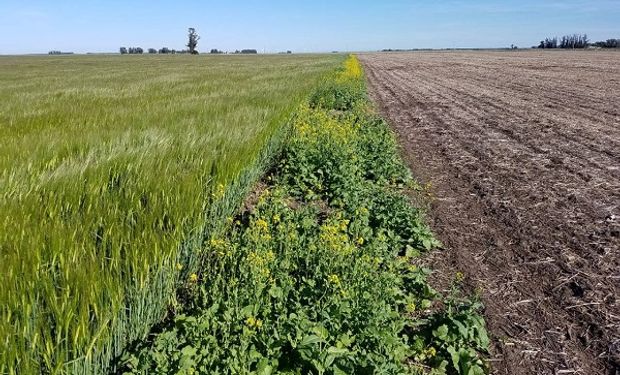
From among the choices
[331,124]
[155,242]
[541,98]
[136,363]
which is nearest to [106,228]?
[155,242]

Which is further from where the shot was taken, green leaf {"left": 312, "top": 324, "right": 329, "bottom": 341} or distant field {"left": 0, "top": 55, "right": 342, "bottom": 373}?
green leaf {"left": 312, "top": 324, "right": 329, "bottom": 341}

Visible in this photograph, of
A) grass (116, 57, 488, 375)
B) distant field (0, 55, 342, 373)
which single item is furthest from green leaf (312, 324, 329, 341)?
distant field (0, 55, 342, 373)

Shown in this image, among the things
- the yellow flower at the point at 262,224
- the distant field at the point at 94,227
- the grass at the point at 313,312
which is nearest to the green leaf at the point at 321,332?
the grass at the point at 313,312

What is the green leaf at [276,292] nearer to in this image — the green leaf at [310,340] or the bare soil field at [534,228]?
the green leaf at [310,340]

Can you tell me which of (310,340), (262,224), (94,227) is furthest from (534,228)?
(94,227)

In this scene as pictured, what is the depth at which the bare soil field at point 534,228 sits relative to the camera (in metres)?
3.44

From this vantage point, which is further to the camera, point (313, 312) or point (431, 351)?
point (313, 312)

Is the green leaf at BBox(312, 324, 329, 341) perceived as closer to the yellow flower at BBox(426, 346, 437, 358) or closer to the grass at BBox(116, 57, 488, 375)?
the grass at BBox(116, 57, 488, 375)

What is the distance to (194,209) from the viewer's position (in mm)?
3479

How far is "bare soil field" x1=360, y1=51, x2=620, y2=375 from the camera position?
3438 millimetres

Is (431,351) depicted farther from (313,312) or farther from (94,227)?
(94,227)

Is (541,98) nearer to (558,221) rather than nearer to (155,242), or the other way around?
(558,221)

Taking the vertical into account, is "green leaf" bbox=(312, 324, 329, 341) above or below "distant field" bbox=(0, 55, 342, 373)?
below

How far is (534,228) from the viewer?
17.8ft
